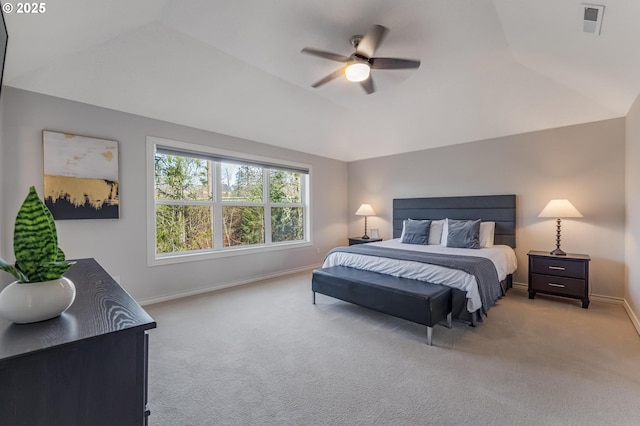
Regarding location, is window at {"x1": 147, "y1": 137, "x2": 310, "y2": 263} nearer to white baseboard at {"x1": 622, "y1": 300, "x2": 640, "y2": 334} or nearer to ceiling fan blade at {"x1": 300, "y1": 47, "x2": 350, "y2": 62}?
ceiling fan blade at {"x1": 300, "y1": 47, "x2": 350, "y2": 62}

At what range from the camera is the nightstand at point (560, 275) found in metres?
3.36

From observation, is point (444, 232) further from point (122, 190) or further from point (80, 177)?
point (80, 177)

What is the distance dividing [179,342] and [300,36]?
3.11 metres

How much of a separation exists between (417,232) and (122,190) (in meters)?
4.23

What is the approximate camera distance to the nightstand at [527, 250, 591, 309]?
336cm

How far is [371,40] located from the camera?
2.26m

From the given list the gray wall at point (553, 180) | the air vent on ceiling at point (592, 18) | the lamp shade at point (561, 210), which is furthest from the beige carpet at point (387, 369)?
the air vent on ceiling at point (592, 18)

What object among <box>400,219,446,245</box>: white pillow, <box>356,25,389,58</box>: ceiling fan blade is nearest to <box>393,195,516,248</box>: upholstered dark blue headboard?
<box>400,219,446,245</box>: white pillow

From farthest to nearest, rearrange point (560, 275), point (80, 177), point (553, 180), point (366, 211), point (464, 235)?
point (366, 211)
point (464, 235)
point (553, 180)
point (560, 275)
point (80, 177)

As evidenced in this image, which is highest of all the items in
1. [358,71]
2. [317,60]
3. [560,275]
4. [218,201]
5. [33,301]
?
[317,60]

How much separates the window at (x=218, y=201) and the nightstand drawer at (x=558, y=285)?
3.69 meters

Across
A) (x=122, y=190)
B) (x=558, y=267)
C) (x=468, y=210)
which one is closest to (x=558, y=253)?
(x=558, y=267)

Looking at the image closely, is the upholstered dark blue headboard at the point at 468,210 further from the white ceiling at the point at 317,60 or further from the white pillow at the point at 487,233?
the white ceiling at the point at 317,60

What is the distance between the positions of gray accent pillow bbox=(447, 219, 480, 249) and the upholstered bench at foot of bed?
4.89ft
